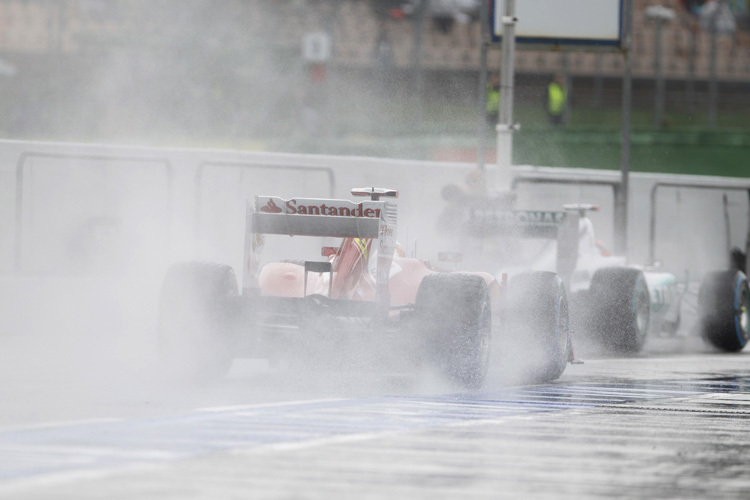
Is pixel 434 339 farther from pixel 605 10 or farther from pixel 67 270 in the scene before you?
pixel 605 10

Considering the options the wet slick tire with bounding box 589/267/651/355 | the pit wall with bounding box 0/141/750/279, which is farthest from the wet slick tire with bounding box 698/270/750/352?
the pit wall with bounding box 0/141/750/279

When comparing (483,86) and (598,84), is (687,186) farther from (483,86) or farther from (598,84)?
(598,84)

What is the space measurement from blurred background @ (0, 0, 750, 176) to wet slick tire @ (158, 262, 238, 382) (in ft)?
60.7

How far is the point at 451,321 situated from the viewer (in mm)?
9414

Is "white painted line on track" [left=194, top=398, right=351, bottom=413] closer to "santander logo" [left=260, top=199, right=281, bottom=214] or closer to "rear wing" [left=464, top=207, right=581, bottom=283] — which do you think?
"santander logo" [left=260, top=199, right=281, bottom=214]

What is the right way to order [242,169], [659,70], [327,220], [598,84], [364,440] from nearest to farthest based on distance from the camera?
[364,440]
[327,220]
[242,169]
[659,70]
[598,84]

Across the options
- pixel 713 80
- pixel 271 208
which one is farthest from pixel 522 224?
pixel 713 80

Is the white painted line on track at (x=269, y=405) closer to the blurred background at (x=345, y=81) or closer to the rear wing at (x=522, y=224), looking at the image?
the rear wing at (x=522, y=224)

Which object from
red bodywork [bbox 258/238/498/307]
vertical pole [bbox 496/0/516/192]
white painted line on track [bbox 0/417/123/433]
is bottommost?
white painted line on track [bbox 0/417/123/433]

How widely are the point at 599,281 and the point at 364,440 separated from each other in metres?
7.61

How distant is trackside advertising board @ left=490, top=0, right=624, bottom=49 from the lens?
19.4m

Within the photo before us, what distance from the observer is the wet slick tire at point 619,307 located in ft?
46.7

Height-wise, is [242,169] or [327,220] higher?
[242,169]

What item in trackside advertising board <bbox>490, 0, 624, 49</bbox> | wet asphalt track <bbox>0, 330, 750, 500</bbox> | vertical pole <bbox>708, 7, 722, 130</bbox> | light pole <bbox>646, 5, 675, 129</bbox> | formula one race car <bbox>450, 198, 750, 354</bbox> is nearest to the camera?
wet asphalt track <bbox>0, 330, 750, 500</bbox>
